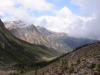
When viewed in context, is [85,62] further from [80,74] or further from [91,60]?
[80,74]

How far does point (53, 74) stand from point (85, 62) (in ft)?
33.6

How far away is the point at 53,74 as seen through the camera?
6806 centimetres

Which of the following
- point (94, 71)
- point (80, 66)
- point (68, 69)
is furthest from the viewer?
point (68, 69)

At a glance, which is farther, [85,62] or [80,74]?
[85,62]

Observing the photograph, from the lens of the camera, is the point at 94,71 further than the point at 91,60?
No

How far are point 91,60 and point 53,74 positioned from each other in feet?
36.5

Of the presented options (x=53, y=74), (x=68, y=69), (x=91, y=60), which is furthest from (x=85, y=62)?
(x=53, y=74)

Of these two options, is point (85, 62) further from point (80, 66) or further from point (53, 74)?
point (53, 74)

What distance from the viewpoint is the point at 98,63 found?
5812 centimetres

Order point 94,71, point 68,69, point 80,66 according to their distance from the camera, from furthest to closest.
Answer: point 68,69, point 80,66, point 94,71

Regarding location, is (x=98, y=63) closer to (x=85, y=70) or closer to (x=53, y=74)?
(x=85, y=70)

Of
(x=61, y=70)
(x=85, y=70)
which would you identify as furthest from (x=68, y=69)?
(x=85, y=70)

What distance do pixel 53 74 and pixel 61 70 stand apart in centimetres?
203

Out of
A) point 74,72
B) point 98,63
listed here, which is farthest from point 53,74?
point 98,63
